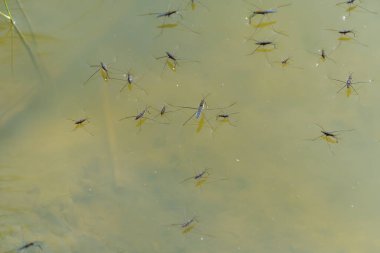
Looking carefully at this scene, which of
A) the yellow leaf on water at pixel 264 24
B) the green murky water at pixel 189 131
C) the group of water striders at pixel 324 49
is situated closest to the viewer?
the green murky water at pixel 189 131

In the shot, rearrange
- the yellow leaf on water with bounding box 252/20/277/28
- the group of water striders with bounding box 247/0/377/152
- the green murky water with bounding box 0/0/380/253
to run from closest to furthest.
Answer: the green murky water with bounding box 0/0/380/253
the group of water striders with bounding box 247/0/377/152
the yellow leaf on water with bounding box 252/20/277/28

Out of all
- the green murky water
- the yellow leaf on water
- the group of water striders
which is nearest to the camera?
the green murky water

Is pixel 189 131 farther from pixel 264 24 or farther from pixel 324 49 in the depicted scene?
pixel 324 49

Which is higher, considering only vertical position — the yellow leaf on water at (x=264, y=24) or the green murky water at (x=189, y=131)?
the yellow leaf on water at (x=264, y=24)

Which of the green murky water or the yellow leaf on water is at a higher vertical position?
the yellow leaf on water

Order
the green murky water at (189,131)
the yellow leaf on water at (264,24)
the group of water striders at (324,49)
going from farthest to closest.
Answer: the yellow leaf on water at (264,24) < the group of water striders at (324,49) < the green murky water at (189,131)

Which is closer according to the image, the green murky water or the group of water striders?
the green murky water

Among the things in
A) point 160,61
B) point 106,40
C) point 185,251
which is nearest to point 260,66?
point 160,61

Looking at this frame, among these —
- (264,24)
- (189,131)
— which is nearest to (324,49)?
(264,24)
